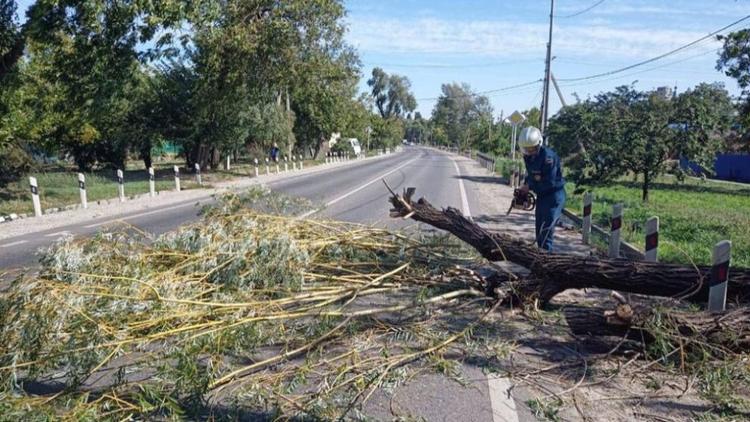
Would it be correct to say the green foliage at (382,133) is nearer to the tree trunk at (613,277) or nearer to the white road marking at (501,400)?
the tree trunk at (613,277)

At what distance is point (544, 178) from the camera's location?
772 cm

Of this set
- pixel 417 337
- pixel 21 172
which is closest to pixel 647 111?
pixel 417 337

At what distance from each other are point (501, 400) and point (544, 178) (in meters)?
4.52

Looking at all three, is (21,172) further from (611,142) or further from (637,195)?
(637,195)

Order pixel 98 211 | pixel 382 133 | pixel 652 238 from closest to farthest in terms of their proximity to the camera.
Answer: pixel 652 238, pixel 98 211, pixel 382 133

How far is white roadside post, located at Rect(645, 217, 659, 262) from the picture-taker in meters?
6.88

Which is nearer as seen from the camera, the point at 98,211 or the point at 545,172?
the point at 545,172

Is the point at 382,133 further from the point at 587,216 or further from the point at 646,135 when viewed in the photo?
the point at 587,216

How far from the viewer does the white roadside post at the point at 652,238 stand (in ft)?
22.6

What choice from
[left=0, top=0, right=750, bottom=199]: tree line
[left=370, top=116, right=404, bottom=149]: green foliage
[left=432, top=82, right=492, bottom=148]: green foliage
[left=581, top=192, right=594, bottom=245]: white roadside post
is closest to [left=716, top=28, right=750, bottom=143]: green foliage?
[left=0, top=0, right=750, bottom=199]: tree line

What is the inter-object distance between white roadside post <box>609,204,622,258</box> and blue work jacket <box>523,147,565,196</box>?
1.19 meters

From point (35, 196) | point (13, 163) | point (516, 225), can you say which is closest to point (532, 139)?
point (516, 225)

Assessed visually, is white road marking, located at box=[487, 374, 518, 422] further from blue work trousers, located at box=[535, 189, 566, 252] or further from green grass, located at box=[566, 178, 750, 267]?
blue work trousers, located at box=[535, 189, 566, 252]

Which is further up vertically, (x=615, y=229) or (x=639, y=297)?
(x=615, y=229)
